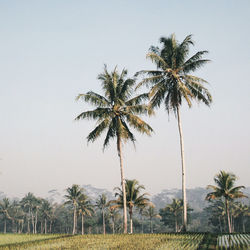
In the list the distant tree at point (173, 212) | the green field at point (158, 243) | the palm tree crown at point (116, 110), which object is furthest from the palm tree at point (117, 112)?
the distant tree at point (173, 212)

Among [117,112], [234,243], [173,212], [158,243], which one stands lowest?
Result: [173,212]

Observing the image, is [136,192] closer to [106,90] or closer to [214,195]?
[214,195]

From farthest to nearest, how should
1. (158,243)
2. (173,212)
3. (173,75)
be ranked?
(173,212), (173,75), (158,243)

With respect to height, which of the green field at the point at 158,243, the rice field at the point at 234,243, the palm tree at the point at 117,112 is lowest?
the green field at the point at 158,243

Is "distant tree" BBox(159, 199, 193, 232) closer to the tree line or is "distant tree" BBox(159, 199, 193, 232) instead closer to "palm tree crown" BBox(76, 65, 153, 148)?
the tree line

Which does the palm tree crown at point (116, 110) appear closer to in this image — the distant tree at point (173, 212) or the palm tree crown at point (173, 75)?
the palm tree crown at point (173, 75)

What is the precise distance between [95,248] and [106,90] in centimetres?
1546

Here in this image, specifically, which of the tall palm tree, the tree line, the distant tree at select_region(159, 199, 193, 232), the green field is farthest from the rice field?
the distant tree at select_region(159, 199, 193, 232)

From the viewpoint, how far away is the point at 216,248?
11984 mm

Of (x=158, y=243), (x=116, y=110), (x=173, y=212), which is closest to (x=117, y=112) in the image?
(x=116, y=110)

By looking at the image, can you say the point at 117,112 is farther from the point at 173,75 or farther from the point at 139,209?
the point at 139,209

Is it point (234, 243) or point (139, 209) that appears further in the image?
point (139, 209)

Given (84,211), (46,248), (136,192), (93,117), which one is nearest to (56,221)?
(84,211)

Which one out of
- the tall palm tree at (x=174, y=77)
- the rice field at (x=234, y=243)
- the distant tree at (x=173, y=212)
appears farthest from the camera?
the distant tree at (x=173, y=212)
